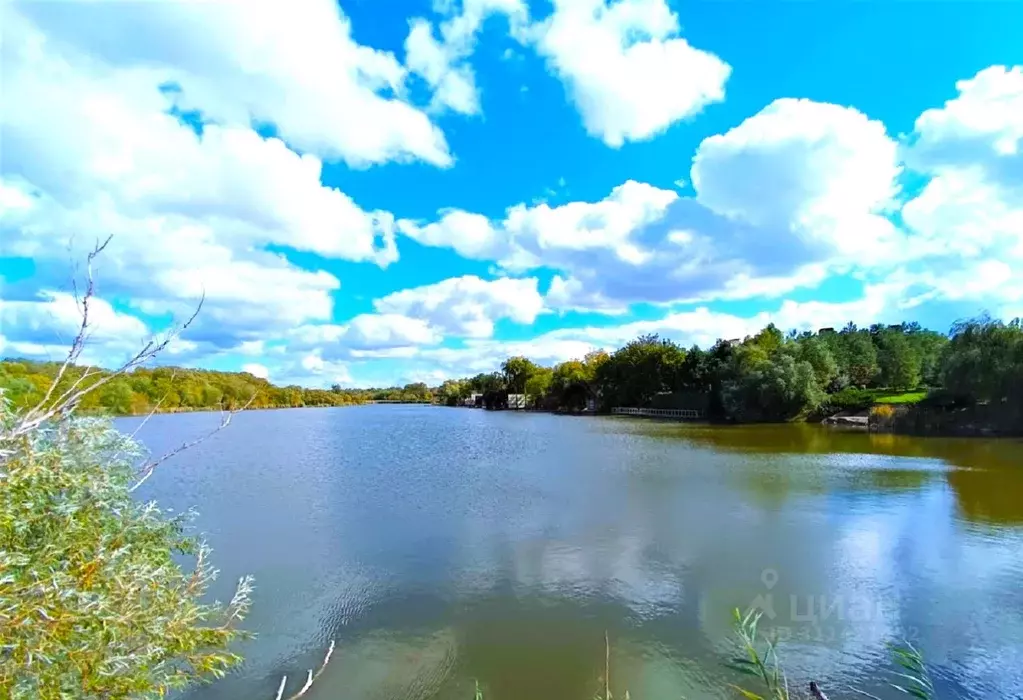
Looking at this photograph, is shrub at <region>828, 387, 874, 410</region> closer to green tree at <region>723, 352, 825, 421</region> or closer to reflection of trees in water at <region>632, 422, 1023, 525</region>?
green tree at <region>723, 352, 825, 421</region>

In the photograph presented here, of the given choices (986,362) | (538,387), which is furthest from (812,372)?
(538,387)

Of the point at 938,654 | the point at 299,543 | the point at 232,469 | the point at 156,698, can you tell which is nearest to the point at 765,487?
the point at 938,654

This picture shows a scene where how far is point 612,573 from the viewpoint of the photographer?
466 inches

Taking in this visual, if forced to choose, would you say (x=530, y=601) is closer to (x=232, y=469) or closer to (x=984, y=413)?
(x=232, y=469)

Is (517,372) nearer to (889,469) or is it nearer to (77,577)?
(889,469)

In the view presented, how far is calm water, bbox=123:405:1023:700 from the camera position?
8180 mm

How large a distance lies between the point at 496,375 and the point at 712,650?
118852mm

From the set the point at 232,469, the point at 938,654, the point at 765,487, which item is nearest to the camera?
the point at 938,654

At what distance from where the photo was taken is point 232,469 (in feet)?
91.0

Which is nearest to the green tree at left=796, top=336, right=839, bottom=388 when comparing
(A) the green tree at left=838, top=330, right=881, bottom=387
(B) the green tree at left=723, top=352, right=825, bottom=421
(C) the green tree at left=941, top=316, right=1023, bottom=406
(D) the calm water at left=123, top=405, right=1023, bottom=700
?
(B) the green tree at left=723, top=352, right=825, bottom=421

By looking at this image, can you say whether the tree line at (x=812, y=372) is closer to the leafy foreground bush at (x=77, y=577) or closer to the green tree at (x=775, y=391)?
the green tree at (x=775, y=391)

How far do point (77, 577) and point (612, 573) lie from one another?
9.62 m

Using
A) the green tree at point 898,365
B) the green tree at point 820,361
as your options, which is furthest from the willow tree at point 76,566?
the green tree at point 898,365

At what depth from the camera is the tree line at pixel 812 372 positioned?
116ft
